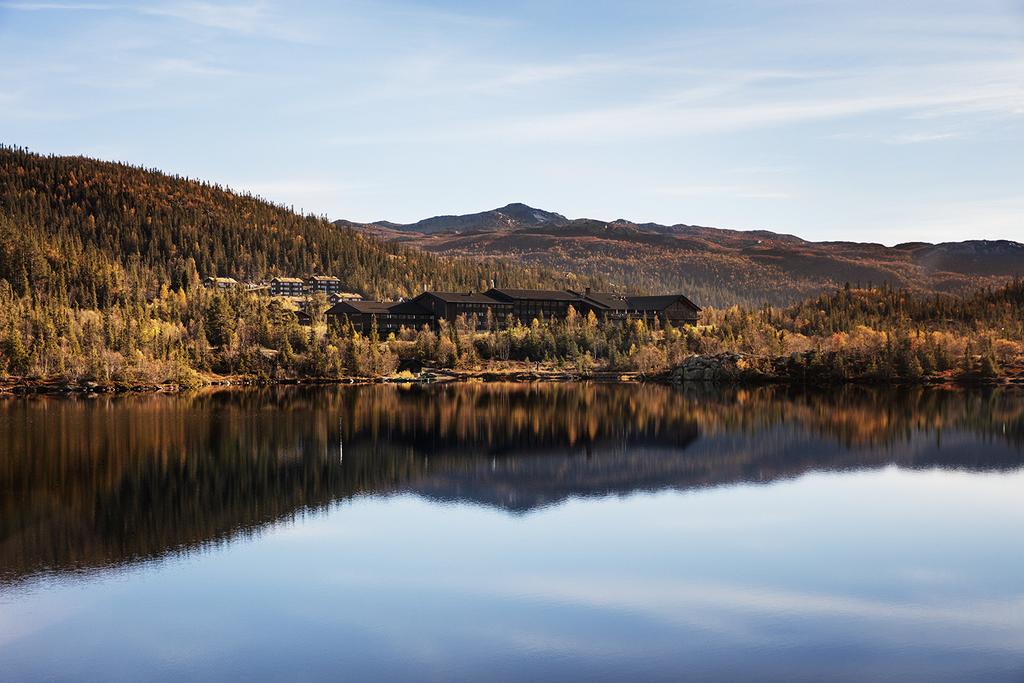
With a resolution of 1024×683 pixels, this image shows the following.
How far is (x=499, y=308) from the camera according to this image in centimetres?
13025

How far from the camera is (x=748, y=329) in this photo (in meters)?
127

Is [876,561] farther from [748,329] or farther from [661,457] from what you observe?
[748,329]

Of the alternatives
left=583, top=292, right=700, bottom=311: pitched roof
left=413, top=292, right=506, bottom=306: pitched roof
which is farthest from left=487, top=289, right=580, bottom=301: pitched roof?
left=583, top=292, right=700, bottom=311: pitched roof

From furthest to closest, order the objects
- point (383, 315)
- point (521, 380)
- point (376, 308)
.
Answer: point (376, 308), point (383, 315), point (521, 380)

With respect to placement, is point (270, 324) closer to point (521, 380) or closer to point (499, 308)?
point (521, 380)

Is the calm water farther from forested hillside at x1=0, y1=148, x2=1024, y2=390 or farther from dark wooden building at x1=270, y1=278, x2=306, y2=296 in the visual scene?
dark wooden building at x1=270, y1=278, x2=306, y2=296

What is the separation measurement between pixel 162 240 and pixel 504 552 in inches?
5443

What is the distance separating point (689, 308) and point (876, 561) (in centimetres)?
11085

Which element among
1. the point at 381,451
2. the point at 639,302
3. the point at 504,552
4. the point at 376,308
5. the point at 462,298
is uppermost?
the point at 462,298

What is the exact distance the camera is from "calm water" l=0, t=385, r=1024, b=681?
22.3m

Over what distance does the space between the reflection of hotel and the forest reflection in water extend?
38134 mm

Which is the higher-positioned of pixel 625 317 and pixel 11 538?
pixel 625 317

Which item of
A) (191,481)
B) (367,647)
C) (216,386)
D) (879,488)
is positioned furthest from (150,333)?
(367,647)

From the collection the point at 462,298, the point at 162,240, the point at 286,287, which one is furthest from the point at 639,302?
the point at 162,240
